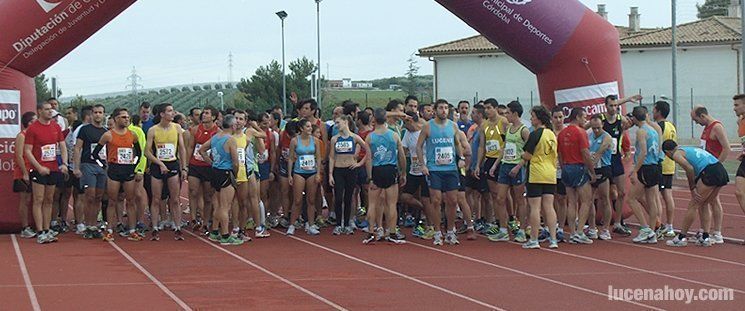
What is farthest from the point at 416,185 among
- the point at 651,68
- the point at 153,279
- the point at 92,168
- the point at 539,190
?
the point at 651,68

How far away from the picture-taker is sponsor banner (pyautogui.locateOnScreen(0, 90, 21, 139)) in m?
13.8

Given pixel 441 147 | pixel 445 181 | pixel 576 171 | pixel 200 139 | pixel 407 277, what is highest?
pixel 200 139

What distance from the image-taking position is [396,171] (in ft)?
43.1

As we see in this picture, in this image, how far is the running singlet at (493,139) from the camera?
45.0ft

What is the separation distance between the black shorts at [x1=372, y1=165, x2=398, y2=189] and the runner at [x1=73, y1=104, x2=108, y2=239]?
384cm

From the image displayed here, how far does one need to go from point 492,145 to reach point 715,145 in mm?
2916

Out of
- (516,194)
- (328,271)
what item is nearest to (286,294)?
(328,271)

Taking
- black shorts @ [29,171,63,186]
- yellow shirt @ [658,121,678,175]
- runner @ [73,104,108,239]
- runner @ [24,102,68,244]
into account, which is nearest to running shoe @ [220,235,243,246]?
runner @ [73,104,108,239]

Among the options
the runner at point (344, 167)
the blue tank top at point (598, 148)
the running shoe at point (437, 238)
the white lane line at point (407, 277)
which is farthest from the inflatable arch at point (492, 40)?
the white lane line at point (407, 277)

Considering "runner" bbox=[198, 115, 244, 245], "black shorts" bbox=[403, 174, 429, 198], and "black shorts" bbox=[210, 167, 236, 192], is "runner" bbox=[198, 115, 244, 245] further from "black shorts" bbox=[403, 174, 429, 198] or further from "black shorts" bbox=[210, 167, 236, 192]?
"black shorts" bbox=[403, 174, 429, 198]

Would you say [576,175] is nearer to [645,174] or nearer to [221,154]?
[645,174]

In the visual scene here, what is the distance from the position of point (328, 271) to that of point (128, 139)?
13.7 ft

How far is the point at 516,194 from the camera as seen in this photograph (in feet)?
44.0

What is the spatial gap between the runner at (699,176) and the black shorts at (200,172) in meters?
6.21
